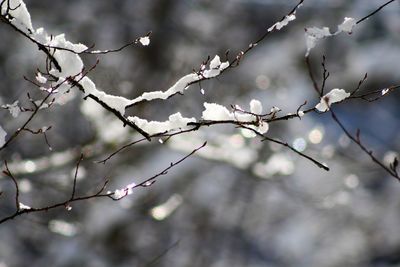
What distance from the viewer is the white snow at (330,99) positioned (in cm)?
223

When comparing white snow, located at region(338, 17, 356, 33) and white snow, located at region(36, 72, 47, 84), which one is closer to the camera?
white snow, located at region(36, 72, 47, 84)

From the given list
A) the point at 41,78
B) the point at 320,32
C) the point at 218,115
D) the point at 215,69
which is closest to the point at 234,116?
the point at 218,115

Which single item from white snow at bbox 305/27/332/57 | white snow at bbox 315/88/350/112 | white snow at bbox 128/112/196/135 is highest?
white snow at bbox 305/27/332/57

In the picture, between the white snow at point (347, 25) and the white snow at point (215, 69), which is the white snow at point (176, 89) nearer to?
the white snow at point (215, 69)

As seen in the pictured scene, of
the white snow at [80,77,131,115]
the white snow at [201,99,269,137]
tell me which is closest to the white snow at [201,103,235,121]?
the white snow at [201,99,269,137]

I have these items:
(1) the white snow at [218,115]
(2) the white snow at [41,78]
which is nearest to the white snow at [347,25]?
(1) the white snow at [218,115]

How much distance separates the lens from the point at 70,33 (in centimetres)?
707

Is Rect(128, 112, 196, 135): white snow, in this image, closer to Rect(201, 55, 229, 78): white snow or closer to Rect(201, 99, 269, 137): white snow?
Rect(201, 99, 269, 137): white snow

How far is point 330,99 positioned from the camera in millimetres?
2252

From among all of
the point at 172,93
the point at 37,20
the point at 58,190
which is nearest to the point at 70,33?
the point at 37,20

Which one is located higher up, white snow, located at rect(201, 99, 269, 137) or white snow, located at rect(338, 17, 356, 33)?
white snow, located at rect(338, 17, 356, 33)

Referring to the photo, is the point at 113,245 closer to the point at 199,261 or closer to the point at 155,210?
the point at 155,210

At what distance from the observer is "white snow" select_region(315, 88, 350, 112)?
2.23m

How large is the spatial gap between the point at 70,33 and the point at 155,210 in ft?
8.88
